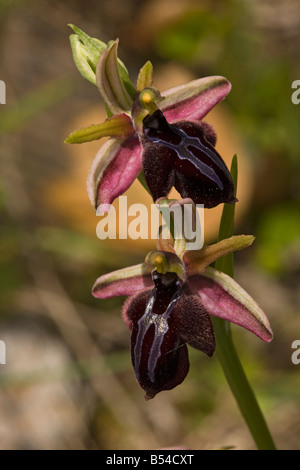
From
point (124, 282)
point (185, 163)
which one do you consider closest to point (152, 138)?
point (185, 163)

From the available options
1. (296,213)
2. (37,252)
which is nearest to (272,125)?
(296,213)

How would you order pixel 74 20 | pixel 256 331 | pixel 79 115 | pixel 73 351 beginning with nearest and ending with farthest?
pixel 256 331 → pixel 73 351 → pixel 79 115 → pixel 74 20

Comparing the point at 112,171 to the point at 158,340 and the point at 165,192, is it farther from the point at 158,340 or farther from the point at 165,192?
the point at 158,340

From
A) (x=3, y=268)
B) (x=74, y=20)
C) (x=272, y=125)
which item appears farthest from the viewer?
(x=74, y=20)

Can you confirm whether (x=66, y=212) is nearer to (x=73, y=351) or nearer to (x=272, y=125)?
(x=73, y=351)

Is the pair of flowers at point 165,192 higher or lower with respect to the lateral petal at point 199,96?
lower

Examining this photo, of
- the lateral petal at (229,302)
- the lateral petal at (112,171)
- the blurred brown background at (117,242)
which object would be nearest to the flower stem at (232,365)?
the lateral petal at (229,302)

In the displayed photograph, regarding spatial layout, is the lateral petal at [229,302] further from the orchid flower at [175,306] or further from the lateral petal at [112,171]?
the lateral petal at [112,171]

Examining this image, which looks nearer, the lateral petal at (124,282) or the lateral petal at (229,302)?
the lateral petal at (229,302)
